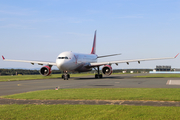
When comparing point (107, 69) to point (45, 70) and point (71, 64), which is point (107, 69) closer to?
point (71, 64)

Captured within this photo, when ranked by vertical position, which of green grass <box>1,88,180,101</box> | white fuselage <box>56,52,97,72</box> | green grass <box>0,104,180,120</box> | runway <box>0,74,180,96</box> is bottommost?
green grass <box>0,104,180,120</box>

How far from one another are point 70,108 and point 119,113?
231 cm

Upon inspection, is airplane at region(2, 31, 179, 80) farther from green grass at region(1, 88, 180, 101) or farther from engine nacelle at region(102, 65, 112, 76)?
green grass at region(1, 88, 180, 101)

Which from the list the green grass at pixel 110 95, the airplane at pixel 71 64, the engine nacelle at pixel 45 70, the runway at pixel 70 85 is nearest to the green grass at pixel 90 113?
the green grass at pixel 110 95

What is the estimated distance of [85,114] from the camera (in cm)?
851

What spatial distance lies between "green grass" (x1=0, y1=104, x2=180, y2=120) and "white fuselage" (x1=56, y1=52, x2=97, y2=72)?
1048 inches

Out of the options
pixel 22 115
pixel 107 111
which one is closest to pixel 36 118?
pixel 22 115

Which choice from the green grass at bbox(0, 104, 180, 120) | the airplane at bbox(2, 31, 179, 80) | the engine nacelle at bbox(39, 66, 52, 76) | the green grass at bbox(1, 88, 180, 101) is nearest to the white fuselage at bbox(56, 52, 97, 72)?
the airplane at bbox(2, 31, 179, 80)

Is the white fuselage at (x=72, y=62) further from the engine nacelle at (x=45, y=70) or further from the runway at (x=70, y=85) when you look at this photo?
the runway at (x=70, y=85)

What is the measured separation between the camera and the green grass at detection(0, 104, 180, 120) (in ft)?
26.2

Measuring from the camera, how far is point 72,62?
38.3 metres

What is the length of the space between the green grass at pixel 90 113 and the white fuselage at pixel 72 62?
1048 inches

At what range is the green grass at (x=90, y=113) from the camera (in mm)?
7977

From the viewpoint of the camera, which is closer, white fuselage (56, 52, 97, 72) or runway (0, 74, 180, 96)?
runway (0, 74, 180, 96)
